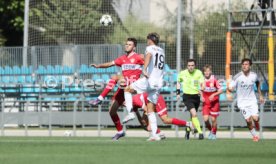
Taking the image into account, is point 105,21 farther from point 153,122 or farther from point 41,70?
point 153,122

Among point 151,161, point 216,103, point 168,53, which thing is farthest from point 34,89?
point 151,161

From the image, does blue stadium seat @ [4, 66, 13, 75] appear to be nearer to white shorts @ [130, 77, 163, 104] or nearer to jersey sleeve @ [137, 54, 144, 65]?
jersey sleeve @ [137, 54, 144, 65]

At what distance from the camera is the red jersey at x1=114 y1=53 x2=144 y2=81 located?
2183cm

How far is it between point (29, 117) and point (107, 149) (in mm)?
14981

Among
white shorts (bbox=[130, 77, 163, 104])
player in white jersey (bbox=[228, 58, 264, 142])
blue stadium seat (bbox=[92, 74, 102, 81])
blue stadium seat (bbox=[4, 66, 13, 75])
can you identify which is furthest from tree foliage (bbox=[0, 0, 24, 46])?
white shorts (bbox=[130, 77, 163, 104])

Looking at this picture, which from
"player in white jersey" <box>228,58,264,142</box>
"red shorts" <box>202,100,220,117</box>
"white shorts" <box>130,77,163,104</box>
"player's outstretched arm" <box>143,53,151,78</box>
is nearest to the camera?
"player's outstretched arm" <box>143,53,151,78</box>

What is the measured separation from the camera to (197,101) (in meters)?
24.9

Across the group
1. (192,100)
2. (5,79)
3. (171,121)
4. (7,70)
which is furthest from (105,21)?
(171,121)

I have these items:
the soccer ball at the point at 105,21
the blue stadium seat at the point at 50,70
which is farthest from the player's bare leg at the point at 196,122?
the soccer ball at the point at 105,21

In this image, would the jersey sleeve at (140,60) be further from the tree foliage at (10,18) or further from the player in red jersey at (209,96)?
the tree foliage at (10,18)

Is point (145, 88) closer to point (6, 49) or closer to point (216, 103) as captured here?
point (216, 103)

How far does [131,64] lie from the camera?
2186 cm

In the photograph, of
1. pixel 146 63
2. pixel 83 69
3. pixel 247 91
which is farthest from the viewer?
pixel 83 69

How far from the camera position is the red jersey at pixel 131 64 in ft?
71.6
